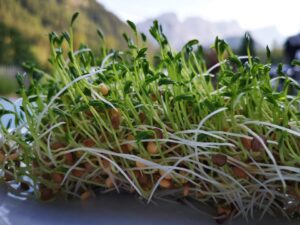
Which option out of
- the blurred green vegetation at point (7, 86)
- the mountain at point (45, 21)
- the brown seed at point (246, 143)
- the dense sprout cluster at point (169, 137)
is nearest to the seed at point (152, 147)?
the dense sprout cluster at point (169, 137)

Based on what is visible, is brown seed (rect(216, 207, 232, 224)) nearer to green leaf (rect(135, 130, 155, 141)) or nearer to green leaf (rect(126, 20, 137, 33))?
green leaf (rect(135, 130, 155, 141))

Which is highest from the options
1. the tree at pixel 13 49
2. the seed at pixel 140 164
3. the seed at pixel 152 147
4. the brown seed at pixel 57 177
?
the tree at pixel 13 49

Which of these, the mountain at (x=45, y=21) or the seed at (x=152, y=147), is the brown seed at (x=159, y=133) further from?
the mountain at (x=45, y=21)

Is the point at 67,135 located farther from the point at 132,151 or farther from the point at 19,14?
the point at 19,14

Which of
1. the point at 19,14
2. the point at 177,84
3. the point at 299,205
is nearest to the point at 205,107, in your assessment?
the point at 177,84

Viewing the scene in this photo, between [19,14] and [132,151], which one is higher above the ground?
[19,14]

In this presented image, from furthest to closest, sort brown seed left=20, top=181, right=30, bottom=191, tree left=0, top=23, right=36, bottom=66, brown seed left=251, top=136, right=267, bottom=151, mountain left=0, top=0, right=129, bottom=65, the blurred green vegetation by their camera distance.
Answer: mountain left=0, top=0, right=129, bottom=65, tree left=0, top=23, right=36, bottom=66, the blurred green vegetation, brown seed left=20, top=181, right=30, bottom=191, brown seed left=251, top=136, right=267, bottom=151

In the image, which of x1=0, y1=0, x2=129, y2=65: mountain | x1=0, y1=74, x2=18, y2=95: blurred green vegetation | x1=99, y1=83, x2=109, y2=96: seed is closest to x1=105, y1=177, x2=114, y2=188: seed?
x1=99, y1=83, x2=109, y2=96: seed
